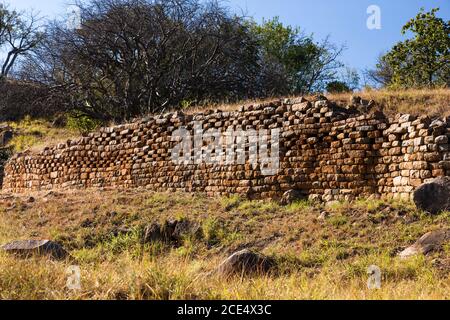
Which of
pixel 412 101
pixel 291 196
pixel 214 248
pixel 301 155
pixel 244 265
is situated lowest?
pixel 214 248

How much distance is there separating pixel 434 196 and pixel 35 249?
5.46 m

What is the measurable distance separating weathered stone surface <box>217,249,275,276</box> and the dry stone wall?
3.20 metres

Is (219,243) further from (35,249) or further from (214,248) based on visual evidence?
(35,249)

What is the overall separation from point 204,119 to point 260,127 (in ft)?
4.66

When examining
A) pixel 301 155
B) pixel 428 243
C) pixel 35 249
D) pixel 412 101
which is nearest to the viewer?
pixel 35 249

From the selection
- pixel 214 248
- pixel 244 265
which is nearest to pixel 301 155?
pixel 214 248

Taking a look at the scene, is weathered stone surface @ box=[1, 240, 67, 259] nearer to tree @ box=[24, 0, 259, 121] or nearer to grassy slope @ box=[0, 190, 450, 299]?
grassy slope @ box=[0, 190, 450, 299]

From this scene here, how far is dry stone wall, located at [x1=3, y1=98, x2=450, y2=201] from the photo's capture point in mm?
7840

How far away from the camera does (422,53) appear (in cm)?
1872

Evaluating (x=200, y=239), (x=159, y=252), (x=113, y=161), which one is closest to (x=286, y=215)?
(x=200, y=239)

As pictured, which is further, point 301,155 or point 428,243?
point 301,155

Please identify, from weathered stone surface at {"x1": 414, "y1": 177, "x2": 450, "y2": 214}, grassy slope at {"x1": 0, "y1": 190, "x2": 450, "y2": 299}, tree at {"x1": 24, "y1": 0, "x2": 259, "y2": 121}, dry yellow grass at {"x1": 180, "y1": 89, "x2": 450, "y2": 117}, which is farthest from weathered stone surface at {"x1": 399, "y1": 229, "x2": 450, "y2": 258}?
tree at {"x1": 24, "y1": 0, "x2": 259, "y2": 121}

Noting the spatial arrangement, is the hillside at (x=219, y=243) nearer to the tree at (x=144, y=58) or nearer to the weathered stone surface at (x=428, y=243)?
the weathered stone surface at (x=428, y=243)
